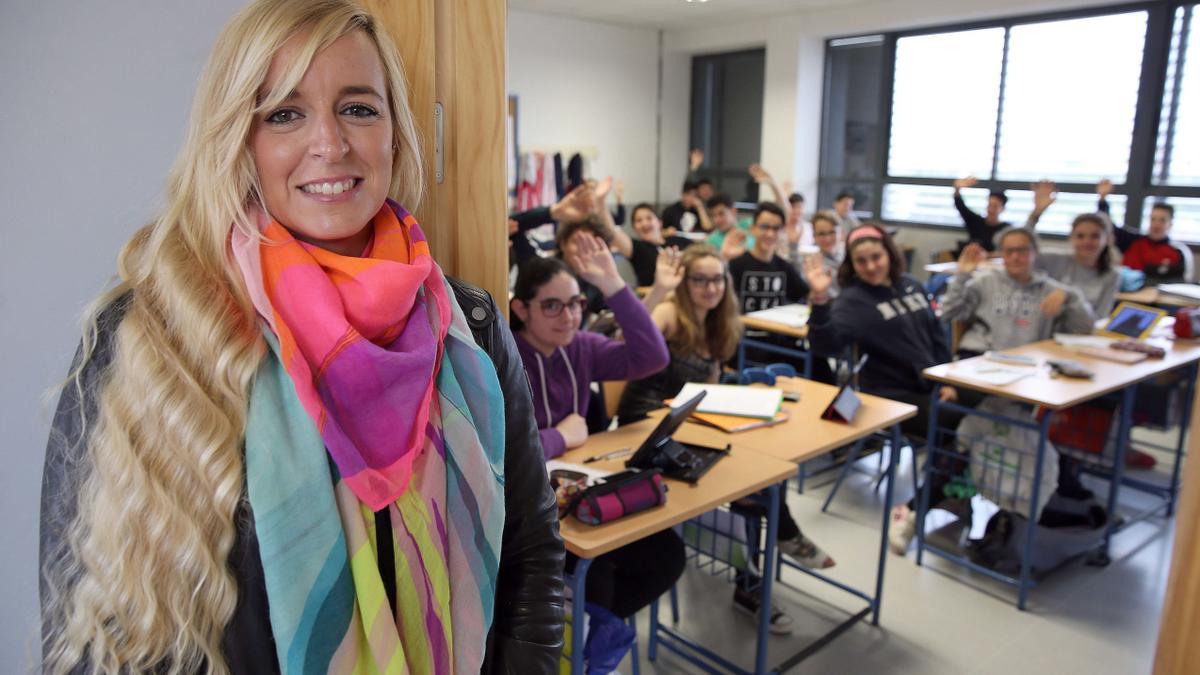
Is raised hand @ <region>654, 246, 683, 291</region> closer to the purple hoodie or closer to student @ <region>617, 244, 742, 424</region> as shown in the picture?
student @ <region>617, 244, 742, 424</region>

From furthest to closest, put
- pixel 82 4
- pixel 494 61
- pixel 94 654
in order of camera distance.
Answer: pixel 494 61
pixel 82 4
pixel 94 654

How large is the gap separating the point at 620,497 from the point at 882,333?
2.34m

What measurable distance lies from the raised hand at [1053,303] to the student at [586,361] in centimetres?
246

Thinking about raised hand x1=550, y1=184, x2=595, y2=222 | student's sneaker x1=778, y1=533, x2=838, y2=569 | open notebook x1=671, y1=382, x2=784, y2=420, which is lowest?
student's sneaker x1=778, y1=533, x2=838, y2=569

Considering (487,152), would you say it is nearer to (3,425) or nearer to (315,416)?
(315,416)

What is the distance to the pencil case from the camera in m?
1.90

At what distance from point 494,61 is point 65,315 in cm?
73

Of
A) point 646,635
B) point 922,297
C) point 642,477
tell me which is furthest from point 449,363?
point 922,297

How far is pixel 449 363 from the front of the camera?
1026 millimetres

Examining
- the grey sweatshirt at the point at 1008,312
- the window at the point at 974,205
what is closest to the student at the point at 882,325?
the grey sweatshirt at the point at 1008,312

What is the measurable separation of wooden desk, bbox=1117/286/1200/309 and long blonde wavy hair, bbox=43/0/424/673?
584cm

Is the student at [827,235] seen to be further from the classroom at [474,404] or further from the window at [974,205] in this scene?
the window at [974,205]

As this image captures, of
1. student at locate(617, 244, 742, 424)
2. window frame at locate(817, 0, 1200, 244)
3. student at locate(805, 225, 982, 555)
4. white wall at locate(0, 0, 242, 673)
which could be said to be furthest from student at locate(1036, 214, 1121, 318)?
white wall at locate(0, 0, 242, 673)

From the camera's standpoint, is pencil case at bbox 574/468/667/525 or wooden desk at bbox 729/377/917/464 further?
wooden desk at bbox 729/377/917/464
